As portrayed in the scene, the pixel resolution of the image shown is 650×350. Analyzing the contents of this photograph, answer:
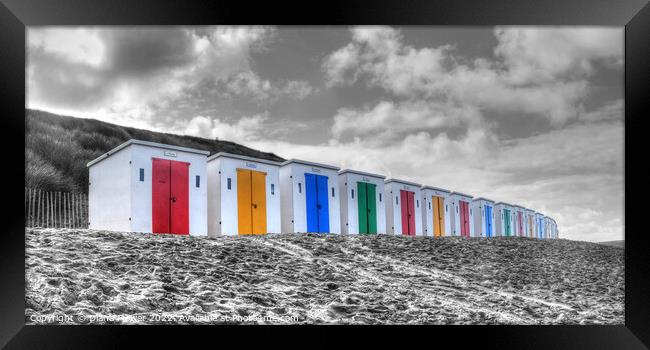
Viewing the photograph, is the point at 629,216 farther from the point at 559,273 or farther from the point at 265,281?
the point at 559,273

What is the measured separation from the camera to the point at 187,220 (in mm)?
10805

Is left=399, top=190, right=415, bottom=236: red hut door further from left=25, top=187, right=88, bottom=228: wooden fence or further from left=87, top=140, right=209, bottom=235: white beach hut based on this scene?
left=25, top=187, right=88, bottom=228: wooden fence

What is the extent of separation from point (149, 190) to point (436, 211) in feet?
36.7

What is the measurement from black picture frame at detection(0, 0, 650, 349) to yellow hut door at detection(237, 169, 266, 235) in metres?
6.49

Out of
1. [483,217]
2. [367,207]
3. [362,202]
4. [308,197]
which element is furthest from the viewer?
[483,217]

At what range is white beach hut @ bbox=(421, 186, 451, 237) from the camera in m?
17.9

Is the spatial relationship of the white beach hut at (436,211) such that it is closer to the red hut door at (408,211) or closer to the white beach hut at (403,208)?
the white beach hut at (403,208)

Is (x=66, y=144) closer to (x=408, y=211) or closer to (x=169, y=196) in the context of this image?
(x=408, y=211)

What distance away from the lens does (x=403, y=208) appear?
16438mm

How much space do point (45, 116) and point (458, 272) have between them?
89.8ft

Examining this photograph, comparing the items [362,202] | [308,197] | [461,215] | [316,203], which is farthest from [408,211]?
[461,215]
